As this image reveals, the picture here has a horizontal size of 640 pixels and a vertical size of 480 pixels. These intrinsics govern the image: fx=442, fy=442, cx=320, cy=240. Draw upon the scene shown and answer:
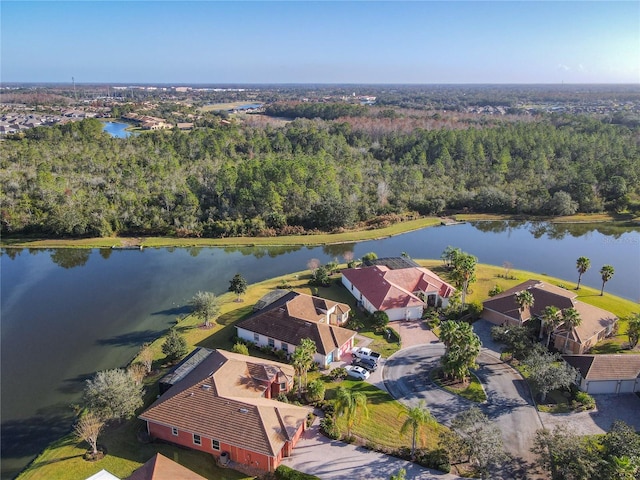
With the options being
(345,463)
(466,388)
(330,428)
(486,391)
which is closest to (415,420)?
(345,463)

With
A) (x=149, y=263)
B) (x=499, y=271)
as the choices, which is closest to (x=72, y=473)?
(x=149, y=263)

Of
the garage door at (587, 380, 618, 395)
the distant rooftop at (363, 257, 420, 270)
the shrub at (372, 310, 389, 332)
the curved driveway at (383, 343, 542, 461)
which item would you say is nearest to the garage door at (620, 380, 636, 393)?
the garage door at (587, 380, 618, 395)

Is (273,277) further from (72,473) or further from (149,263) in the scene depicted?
(72,473)

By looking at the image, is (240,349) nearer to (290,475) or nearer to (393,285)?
(290,475)

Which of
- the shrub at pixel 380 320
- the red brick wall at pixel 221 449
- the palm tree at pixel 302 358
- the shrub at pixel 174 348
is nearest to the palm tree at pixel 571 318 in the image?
the shrub at pixel 380 320

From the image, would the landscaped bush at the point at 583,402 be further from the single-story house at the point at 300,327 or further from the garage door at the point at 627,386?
the single-story house at the point at 300,327

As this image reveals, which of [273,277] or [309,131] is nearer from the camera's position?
[273,277]
